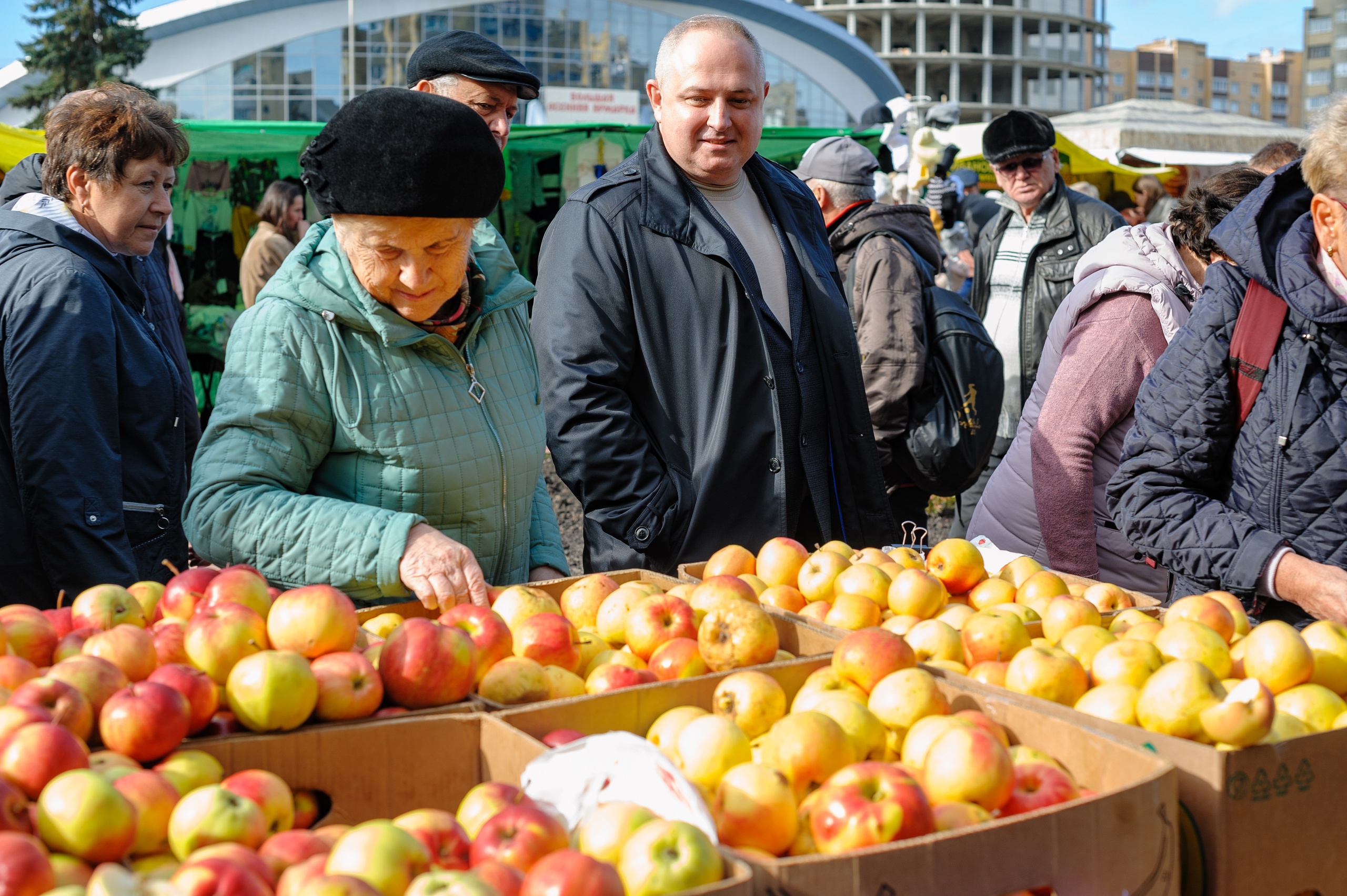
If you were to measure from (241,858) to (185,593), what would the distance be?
781 millimetres

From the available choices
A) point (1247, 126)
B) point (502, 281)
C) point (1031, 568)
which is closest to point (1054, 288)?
point (1031, 568)

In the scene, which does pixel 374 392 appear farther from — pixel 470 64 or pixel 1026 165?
pixel 1026 165

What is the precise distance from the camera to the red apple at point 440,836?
4.16ft

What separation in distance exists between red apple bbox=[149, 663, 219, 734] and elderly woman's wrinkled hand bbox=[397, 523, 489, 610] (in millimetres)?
599

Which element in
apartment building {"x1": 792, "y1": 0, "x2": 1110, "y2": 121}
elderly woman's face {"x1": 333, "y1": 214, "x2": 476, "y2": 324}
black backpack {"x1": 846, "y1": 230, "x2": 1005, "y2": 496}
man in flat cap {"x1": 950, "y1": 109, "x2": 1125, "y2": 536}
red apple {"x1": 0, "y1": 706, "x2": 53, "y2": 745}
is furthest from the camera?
apartment building {"x1": 792, "y1": 0, "x2": 1110, "y2": 121}

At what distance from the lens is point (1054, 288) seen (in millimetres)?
5371

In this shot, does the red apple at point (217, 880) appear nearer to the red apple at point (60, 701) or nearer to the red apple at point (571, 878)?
the red apple at point (571, 878)

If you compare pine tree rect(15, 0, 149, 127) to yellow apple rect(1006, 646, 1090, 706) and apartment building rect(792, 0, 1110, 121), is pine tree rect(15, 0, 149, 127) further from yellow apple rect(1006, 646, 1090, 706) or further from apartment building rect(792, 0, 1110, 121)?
apartment building rect(792, 0, 1110, 121)

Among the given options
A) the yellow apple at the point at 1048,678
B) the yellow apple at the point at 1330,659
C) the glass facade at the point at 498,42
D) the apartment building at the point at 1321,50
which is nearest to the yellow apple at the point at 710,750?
the yellow apple at the point at 1048,678

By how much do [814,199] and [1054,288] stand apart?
2.34 metres

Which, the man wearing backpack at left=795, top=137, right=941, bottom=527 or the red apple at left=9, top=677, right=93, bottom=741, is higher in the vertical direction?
the man wearing backpack at left=795, top=137, right=941, bottom=527

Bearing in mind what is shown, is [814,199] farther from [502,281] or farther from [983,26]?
[983,26]

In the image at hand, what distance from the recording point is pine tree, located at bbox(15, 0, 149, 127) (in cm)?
3728

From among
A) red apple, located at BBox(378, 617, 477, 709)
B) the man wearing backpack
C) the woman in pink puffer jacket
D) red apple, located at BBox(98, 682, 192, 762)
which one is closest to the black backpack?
the man wearing backpack
